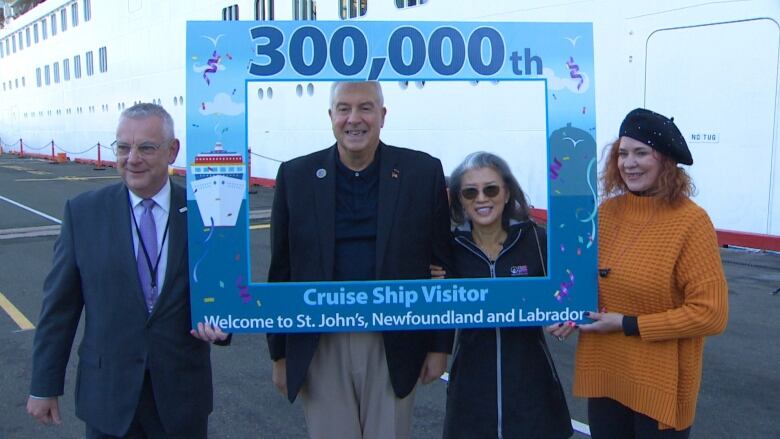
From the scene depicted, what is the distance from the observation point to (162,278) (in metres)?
2.40

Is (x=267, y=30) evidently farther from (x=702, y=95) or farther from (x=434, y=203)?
(x=702, y=95)

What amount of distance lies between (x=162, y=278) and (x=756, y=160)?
8.70 m

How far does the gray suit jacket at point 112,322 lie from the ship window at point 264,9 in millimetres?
16299

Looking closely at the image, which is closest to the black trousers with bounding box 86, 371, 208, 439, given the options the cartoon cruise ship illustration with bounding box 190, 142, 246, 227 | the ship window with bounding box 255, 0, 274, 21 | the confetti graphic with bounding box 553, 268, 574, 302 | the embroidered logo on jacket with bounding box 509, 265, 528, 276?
the cartoon cruise ship illustration with bounding box 190, 142, 246, 227

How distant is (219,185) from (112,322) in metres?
0.60

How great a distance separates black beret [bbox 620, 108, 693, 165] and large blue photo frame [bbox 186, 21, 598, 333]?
0.15m

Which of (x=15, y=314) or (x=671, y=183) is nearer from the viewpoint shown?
(x=671, y=183)

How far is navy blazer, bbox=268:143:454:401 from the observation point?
2.39 meters

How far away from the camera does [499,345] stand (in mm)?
2459

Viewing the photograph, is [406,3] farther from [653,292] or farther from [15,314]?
[653,292]

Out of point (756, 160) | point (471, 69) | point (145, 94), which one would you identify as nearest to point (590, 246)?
point (471, 69)

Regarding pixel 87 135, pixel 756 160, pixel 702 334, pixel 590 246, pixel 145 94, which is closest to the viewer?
pixel 702 334

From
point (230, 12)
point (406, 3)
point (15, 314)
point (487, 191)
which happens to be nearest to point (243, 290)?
point (487, 191)

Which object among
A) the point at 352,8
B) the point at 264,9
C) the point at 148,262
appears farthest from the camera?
the point at 264,9
